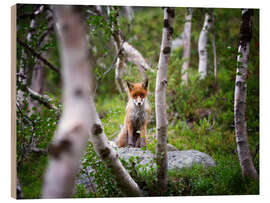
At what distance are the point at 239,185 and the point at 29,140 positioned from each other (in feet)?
8.54

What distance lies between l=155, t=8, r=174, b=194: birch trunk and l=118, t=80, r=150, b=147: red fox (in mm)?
881

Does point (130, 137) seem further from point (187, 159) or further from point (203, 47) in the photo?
point (203, 47)

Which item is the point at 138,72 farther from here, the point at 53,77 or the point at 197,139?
the point at 53,77

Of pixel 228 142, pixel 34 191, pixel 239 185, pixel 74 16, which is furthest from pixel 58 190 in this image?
pixel 228 142

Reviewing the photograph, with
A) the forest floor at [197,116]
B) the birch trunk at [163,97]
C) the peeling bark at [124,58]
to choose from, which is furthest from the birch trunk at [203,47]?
the birch trunk at [163,97]

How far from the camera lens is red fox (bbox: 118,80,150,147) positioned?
418 centimetres

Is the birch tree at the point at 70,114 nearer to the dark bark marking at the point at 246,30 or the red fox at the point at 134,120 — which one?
the dark bark marking at the point at 246,30

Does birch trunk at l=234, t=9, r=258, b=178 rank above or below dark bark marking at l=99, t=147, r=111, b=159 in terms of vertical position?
above

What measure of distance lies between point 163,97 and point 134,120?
1357 mm

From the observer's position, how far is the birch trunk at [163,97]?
3.02m

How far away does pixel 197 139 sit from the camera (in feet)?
14.8

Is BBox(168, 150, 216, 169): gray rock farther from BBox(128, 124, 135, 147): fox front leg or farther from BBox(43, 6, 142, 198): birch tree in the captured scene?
BBox(43, 6, 142, 198): birch tree

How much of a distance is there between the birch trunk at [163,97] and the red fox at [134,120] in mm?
881

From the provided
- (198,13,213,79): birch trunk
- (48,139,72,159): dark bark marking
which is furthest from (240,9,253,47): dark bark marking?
(48,139,72,159): dark bark marking
